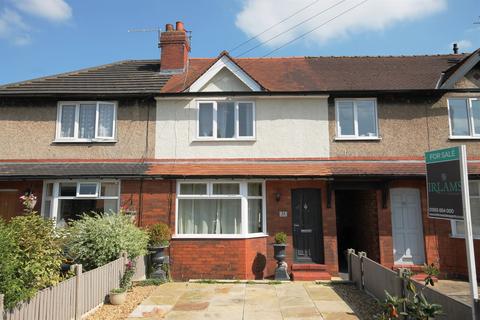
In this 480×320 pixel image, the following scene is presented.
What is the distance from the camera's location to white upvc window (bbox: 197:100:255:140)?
39.6ft

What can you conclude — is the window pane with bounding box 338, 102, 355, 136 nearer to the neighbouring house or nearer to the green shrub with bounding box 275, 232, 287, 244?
the neighbouring house

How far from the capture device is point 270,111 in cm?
1218

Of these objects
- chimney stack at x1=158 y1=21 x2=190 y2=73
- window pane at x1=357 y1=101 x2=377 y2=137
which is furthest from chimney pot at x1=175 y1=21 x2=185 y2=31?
window pane at x1=357 y1=101 x2=377 y2=137

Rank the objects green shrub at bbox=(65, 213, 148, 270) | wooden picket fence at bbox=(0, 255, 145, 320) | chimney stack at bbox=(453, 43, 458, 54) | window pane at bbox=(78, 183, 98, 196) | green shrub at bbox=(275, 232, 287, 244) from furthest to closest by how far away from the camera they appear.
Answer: chimney stack at bbox=(453, 43, 458, 54), window pane at bbox=(78, 183, 98, 196), green shrub at bbox=(275, 232, 287, 244), green shrub at bbox=(65, 213, 148, 270), wooden picket fence at bbox=(0, 255, 145, 320)

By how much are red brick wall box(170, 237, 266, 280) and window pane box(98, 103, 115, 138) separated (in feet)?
14.5

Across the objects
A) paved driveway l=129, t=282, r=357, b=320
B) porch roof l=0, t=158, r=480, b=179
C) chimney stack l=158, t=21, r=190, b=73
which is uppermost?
chimney stack l=158, t=21, r=190, b=73

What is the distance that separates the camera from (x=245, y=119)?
1221 cm

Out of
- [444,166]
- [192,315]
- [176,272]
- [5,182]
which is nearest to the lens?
[444,166]

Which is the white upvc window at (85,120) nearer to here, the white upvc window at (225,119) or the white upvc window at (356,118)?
the white upvc window at (225,119)

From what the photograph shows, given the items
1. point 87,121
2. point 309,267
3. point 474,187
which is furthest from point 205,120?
point 474,187

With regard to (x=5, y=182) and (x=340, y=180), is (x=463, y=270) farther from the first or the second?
(x=5, y=182)

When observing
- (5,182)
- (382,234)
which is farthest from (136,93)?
(382,234)

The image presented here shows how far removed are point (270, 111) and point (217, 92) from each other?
6.28 feet

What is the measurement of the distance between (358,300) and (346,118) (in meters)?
6.22
